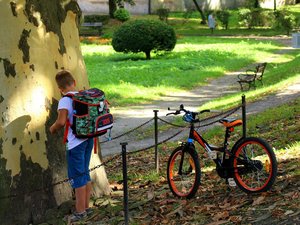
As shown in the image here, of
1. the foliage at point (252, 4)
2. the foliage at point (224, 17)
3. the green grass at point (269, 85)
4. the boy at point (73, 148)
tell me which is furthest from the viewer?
the foliage at point (252, 4)

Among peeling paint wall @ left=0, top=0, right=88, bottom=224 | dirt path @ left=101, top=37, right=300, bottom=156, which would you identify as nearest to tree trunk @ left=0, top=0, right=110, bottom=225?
peeling paint wall @ left=0, top=0, right=88, bottom=224

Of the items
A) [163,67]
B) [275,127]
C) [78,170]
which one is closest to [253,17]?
[163,67]

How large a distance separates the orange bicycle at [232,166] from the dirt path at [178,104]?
488 cm

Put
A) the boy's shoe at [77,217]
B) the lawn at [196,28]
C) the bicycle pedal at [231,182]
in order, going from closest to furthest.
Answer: the bicycle pedal at [231,182]
the boy's shoe at [77,217]
the lawn at [196,28]

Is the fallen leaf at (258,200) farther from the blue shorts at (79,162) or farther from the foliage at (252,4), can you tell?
the foliage at (252,4)

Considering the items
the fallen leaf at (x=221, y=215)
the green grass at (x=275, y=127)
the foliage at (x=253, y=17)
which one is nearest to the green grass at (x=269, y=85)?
the green grass at (x=275, y=127)

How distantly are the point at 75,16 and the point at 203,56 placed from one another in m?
21.1

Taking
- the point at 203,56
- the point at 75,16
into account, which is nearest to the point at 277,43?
the point at 203,56

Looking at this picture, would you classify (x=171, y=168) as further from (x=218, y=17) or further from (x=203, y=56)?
(x=218, y=17)

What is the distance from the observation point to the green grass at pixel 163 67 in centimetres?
1945

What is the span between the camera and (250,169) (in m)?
6.21

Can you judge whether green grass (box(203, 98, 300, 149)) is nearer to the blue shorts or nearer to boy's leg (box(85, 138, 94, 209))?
boy's leg (box(85, 138, 94, 209))

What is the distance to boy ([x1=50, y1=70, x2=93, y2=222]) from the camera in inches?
239

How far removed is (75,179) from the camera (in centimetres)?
637
